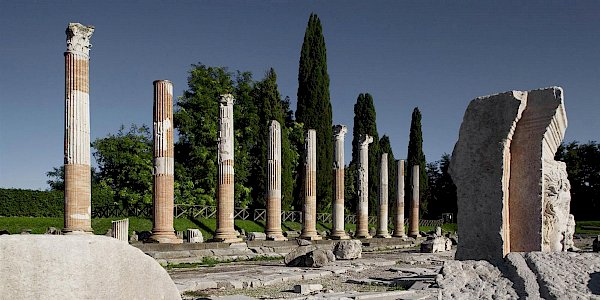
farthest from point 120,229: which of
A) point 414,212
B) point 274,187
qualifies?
point 414,212

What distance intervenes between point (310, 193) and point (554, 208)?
60.3 ft

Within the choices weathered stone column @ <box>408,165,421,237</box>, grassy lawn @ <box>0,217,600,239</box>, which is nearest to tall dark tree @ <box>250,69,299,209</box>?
grassy lawn @ <box>0,217,600,239</box>

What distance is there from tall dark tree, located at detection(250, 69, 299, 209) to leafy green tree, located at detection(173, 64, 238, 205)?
281 centimetres

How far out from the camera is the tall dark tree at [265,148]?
122 ft

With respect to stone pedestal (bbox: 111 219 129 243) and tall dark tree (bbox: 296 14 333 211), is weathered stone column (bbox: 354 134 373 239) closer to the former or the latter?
tall dark tree (bbox: 296 14 333 211)

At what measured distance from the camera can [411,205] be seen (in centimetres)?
3466

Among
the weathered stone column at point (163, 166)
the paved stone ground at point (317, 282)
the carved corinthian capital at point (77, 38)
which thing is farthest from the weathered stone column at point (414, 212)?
the carved corinthian capital at point (77, 38)

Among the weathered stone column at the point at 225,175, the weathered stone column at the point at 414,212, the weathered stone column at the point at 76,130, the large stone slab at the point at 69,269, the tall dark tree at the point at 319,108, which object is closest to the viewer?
the large stone slab at the point at 69,269

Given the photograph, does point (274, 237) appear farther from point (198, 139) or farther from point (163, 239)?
point (198, 139)

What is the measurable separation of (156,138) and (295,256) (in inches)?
278

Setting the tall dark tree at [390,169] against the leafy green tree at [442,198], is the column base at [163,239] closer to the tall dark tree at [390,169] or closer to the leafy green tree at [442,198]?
the tall dark tree at [390,169]

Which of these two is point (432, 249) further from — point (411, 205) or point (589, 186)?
point (589, 186)

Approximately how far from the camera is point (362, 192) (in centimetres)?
3008

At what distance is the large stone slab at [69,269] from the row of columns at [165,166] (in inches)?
503
